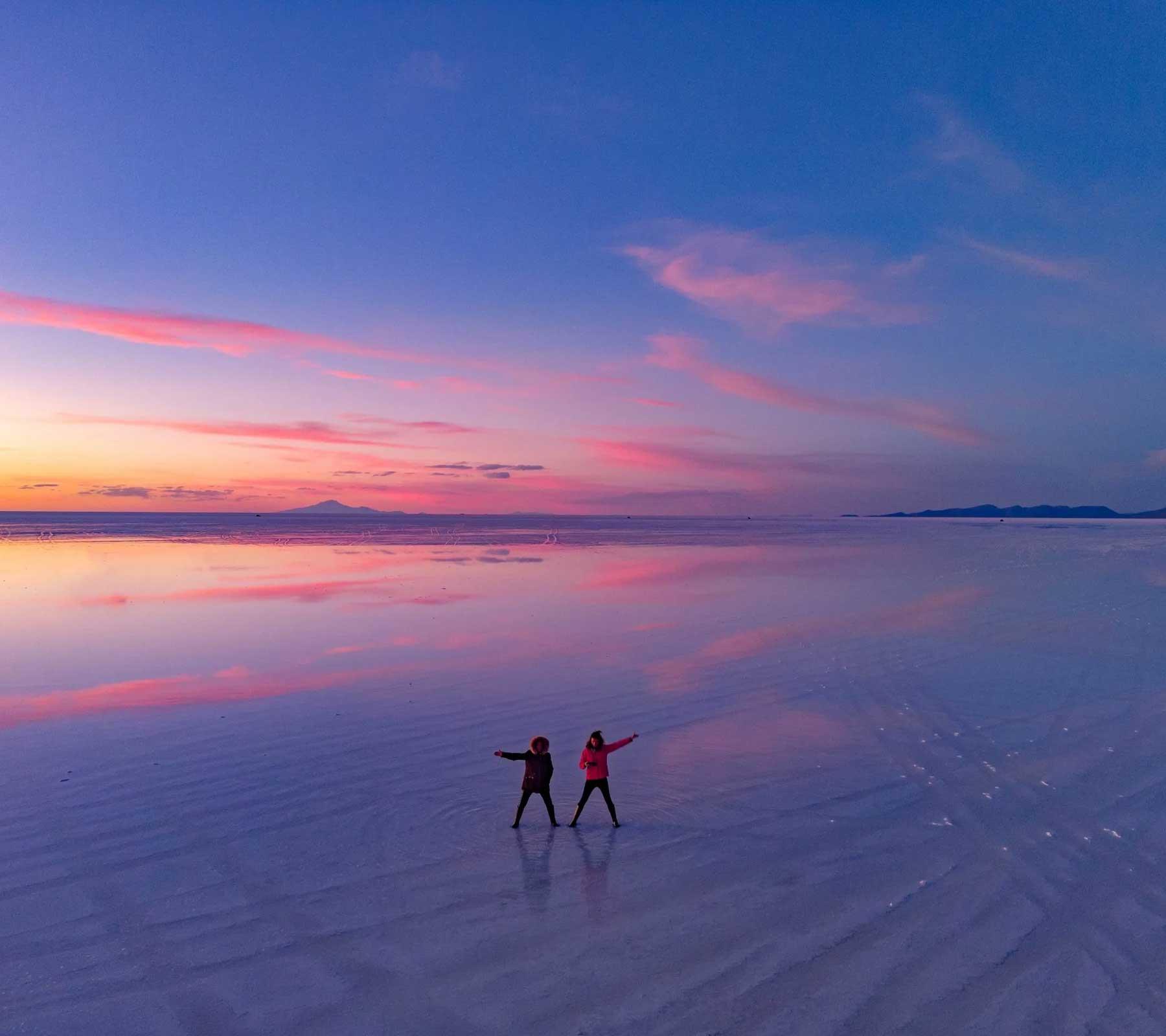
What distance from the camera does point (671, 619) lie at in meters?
24.5

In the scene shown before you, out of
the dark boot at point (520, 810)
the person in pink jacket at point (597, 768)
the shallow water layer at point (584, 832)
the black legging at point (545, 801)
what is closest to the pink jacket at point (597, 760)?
the person in pink jacket at point (597, 768)

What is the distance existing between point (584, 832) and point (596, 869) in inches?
38.5

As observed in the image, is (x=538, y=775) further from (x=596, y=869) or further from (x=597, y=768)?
(x=596, y=869)

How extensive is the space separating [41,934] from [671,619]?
18.8 metres

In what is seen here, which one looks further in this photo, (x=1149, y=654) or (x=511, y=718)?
(x=1149, y=654)

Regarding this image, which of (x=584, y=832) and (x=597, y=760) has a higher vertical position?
(x=597, y=760)

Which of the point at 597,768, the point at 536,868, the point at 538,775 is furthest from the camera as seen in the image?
the point at 597,768

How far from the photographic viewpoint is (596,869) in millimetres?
8562

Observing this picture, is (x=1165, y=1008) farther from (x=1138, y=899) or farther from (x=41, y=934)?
(x=41, y=934)

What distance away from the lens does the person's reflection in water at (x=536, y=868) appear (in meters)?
7.87

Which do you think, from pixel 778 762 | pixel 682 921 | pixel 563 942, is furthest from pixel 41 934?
pixel 778 762

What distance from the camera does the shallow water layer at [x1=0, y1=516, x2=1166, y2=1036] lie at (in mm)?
6332

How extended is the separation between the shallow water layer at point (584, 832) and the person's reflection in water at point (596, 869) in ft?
0.14

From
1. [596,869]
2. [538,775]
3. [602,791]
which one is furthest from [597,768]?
[596,869]
